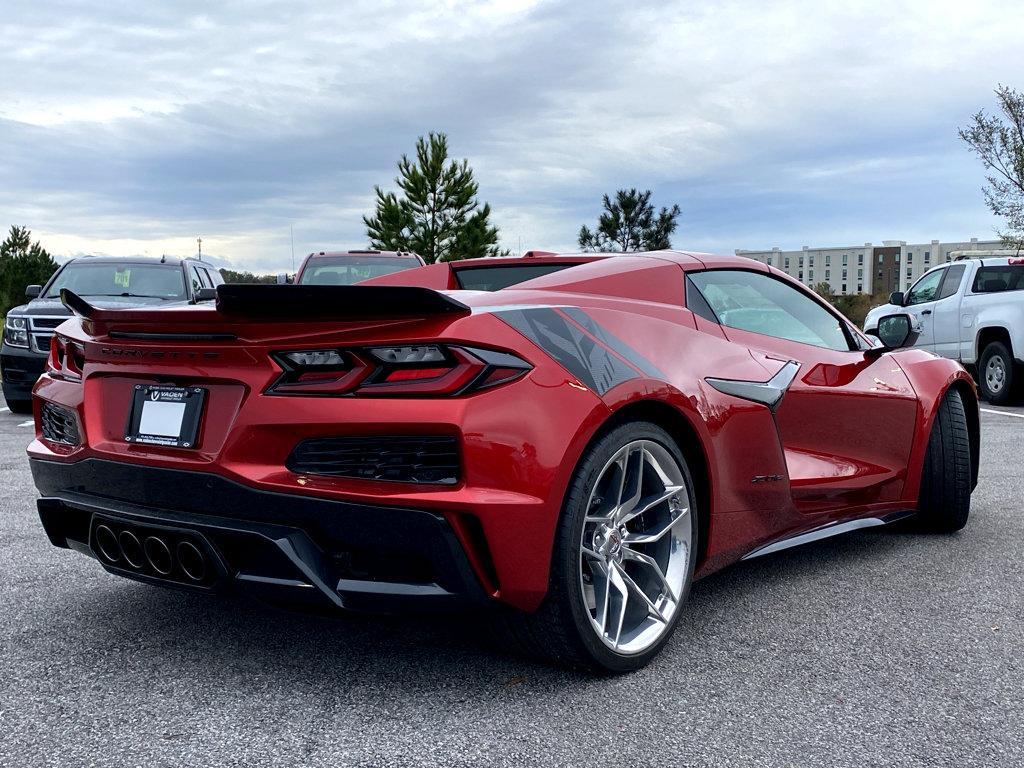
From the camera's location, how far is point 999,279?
40.9ft

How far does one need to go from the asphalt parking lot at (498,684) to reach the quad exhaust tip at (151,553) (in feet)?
1.02

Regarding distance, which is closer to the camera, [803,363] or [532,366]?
[532,366]

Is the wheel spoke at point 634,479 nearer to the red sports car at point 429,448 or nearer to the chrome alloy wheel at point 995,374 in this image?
the red sports car at point 429,448

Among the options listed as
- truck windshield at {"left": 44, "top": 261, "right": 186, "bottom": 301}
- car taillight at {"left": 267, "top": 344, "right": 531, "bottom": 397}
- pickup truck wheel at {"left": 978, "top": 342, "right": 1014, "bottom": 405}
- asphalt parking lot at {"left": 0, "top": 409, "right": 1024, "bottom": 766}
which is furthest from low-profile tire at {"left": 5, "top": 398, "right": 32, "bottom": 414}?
pickup truck wheel at {"left": 978, "top": 342, "right": 1014, "bottom": 405}

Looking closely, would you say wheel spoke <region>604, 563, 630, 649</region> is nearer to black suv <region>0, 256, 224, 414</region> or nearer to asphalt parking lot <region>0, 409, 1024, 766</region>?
asphalt parking lot <region>0, 409, 1024, 766</region>

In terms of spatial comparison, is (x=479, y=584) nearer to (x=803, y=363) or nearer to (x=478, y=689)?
(x=478, y=689)

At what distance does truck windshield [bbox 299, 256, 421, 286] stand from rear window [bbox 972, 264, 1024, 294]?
717 centimetres

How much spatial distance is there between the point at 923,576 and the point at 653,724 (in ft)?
6.41

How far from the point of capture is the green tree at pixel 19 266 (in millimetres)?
56062

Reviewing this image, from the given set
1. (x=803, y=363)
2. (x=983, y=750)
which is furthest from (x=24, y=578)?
(x=983, y=750)

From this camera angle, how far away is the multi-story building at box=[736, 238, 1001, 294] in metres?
148

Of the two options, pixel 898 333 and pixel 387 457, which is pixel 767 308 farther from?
pixel 387 457

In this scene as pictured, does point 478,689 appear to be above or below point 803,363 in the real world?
below

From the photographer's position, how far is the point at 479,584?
98.4 inches
